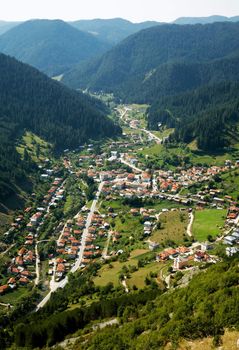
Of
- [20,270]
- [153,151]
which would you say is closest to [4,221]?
[20,270]

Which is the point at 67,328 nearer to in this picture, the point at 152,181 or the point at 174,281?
the point at 174,281

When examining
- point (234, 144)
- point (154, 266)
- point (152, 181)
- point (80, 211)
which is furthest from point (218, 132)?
point (154, 266)

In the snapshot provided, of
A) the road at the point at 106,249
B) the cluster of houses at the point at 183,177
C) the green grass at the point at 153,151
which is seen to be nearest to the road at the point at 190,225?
the road at the point at 106,249

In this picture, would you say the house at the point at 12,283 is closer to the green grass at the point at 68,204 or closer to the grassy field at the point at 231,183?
the green grass at the point at 68,204

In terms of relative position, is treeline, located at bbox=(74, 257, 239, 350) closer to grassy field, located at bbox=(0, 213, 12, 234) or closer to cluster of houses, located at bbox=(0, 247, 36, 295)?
cluster of houses, located at bbox=(0, 247, 36, 295)

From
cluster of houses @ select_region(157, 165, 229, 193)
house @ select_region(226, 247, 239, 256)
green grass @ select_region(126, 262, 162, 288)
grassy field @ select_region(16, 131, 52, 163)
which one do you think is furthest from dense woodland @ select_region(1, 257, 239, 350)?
grassy field @ select_region(16, 131, 52, 163)
